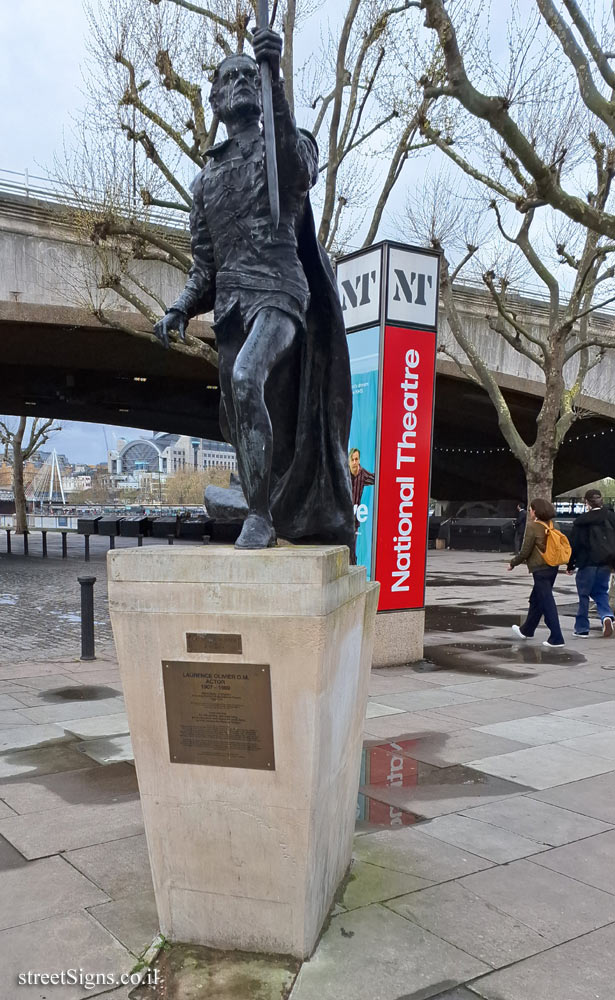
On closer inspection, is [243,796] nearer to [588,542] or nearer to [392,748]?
[392,748]

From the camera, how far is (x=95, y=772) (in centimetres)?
498

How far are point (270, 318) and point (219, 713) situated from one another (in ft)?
5.62

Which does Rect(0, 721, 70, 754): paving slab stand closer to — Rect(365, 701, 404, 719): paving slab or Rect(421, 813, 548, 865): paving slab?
Rect(365, 701, 404, 719): paving slab

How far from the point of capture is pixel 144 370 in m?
28.2

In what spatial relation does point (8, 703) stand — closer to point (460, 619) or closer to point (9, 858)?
point (9, 858)

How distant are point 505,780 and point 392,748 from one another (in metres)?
0.91

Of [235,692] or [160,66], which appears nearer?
[235,692]

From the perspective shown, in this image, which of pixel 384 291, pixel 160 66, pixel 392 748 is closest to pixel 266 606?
pixel 392 748

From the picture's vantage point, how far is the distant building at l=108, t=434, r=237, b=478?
85.8m

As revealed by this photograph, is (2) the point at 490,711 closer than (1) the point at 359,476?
Yes

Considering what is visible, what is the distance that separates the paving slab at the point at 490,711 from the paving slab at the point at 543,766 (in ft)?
2.87

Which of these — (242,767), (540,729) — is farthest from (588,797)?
(242,767)

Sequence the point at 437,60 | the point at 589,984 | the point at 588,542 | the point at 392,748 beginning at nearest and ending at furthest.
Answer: the point at 589,984
the point at 392,748
the point at 588,542
the point at 437,60

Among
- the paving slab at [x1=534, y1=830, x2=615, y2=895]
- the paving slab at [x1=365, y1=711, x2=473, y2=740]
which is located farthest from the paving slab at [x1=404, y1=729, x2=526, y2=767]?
the paving slab at [x1=534, y1=830, x2=615, y2=895]
